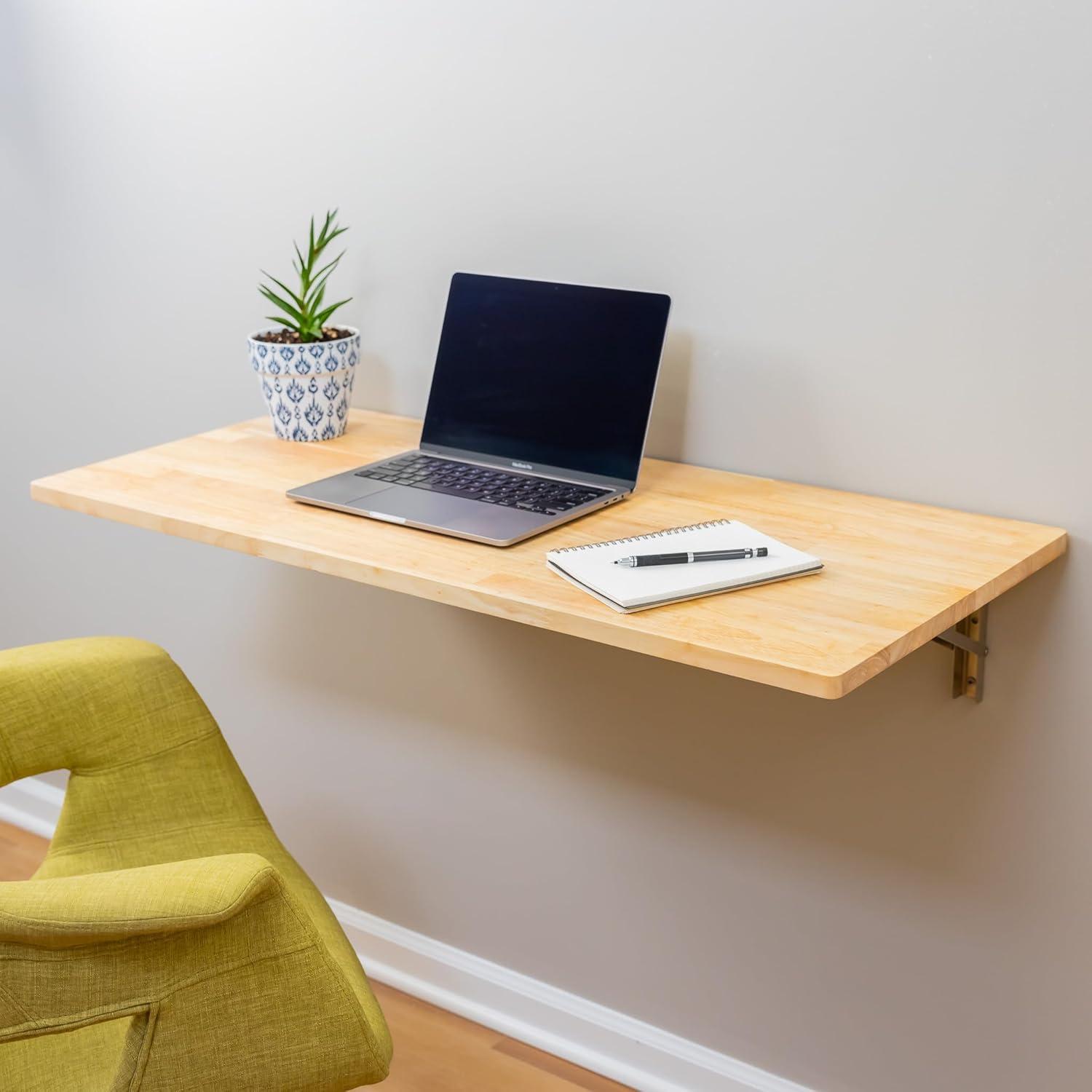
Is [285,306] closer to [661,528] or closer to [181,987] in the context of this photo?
[661,528]

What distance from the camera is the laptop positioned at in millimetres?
1401

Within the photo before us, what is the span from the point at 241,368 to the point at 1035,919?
1279 mm

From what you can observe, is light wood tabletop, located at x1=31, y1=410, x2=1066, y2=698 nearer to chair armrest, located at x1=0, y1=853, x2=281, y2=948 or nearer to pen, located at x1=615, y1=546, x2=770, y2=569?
pen, located at x1=615, y1=546, x2=770, y2=569

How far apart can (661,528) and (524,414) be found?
261 millimetres

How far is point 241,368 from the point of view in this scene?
6.28 ft

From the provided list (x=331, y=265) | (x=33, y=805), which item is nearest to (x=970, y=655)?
(x=331, y=265)

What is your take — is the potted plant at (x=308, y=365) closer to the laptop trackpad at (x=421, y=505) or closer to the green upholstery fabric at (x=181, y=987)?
the laptop trackpad at (x=421, y=505)

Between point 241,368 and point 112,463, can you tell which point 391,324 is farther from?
point 112,463

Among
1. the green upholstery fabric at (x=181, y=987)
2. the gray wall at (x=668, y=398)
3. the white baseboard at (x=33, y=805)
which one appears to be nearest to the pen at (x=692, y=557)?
the gray wall at (x=668, y=398)

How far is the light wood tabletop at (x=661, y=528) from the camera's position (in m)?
1.07

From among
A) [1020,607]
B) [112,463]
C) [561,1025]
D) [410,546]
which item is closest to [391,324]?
[112,463]

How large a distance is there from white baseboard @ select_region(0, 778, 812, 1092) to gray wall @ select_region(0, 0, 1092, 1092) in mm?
35

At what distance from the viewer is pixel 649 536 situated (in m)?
1.27

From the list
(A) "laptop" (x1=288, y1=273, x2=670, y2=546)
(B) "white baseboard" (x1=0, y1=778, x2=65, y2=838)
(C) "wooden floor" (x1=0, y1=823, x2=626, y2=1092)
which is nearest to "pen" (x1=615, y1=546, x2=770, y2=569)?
(A) "laptop" (x1=288, y1=273, x2=670, y2=546)
